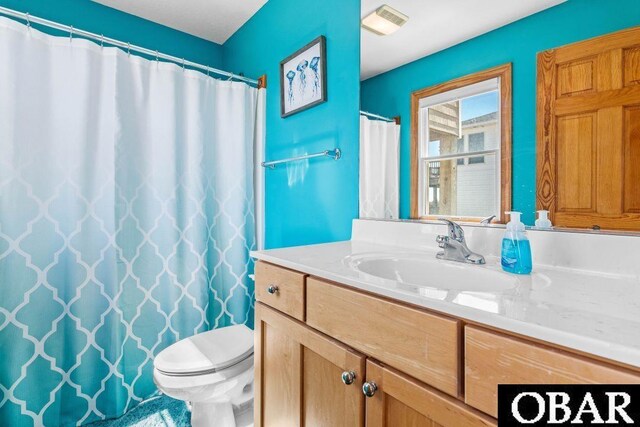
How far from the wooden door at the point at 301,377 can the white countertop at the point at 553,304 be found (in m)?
0.18

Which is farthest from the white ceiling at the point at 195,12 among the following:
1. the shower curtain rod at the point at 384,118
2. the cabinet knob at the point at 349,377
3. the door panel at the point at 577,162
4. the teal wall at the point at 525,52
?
the cabinet knob at the point at 349,377

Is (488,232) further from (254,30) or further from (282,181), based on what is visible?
(254,30)

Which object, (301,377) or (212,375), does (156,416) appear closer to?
(212,375)

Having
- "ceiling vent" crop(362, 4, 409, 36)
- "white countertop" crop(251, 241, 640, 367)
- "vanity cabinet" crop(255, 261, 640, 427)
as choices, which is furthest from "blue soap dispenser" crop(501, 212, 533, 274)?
"ceiling vent" crop(362, 4, 409, 36)

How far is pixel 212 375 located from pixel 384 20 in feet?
5.11

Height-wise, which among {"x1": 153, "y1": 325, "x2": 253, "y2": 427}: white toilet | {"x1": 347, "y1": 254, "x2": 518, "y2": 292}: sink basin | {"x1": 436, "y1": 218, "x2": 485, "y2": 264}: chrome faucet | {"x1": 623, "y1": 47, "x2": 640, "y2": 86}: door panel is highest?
{"x1": 623, "y1": 47, "x2": 640, "y2": 86}: door panel

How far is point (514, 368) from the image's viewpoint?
49 cm

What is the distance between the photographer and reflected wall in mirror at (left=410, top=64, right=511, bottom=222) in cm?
96

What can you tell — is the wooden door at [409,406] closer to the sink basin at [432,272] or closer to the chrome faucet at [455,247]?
the sink basin at [432,272]

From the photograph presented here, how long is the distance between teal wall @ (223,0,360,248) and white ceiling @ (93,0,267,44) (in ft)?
0.27

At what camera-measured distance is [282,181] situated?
6.15 feet

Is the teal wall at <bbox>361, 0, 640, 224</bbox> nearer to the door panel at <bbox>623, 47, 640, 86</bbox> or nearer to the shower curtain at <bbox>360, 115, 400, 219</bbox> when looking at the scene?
the door panel at <bbox>623, 47, 640, 86</bbox>

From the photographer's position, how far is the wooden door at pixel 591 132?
74 centimetres

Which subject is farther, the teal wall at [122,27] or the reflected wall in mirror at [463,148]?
the teal wall at [122,27]
